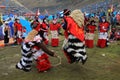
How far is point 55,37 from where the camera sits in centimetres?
1808

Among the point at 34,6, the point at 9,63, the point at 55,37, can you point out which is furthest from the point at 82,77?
the point at 34,6

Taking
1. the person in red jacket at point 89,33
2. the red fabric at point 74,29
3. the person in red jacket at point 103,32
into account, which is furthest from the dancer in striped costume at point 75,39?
the person in red jacket at point 103,32

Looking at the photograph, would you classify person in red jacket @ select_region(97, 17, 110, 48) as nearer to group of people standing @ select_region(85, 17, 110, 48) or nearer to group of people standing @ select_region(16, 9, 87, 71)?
group of people standing @ select_region(85, 17, 110, 48)

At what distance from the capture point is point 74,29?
10750 mm

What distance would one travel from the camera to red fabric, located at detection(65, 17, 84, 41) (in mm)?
10672

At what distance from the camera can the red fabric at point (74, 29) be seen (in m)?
10.7

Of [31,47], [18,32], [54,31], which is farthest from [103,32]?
[31,47]

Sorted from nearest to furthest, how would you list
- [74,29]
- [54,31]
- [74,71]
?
[74,29], [74,71], [54,31]

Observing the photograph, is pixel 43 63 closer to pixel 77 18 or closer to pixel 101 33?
pixel 77 18

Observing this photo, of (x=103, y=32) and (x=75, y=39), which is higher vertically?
(x=75, y=39)

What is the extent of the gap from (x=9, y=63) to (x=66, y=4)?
97.2m

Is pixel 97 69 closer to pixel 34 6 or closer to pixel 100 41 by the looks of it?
pixel 100 41

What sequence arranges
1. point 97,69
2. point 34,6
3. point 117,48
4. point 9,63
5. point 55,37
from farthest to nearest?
point 34,6, point 55,37, point 117,48, point 9,63, point 97,69

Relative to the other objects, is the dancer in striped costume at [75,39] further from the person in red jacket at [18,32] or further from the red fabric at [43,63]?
the person in red jacket at [18,32]
